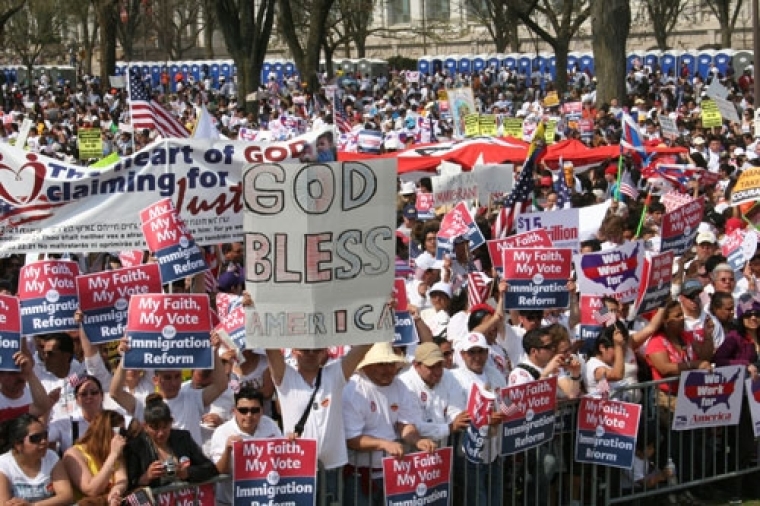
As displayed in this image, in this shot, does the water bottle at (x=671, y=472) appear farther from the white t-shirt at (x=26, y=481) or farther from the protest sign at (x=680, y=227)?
the white t-shirt at (x=26, y=481)

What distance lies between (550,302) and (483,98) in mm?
34070

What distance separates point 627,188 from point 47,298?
35.3ft

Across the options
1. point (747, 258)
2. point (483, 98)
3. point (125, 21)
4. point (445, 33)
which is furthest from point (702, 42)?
point (747, 258)

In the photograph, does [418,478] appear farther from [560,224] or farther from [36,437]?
[560,224]

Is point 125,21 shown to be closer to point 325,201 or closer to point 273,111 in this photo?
point 273,111

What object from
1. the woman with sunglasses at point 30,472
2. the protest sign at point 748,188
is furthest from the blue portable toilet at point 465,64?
the woman with sunglasses at point 30,472

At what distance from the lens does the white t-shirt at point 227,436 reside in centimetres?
712

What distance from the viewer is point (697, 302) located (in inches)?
394

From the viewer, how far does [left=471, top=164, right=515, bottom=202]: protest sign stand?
52.3 feet

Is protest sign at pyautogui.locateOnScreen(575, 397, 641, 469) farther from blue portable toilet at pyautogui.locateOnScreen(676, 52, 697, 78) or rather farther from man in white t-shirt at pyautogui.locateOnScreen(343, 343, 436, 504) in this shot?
blue portable toilet at pyautogui.locateOnScreen(676, 52, 697, 78)

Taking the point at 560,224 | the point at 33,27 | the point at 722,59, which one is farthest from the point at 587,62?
the point at 560,224

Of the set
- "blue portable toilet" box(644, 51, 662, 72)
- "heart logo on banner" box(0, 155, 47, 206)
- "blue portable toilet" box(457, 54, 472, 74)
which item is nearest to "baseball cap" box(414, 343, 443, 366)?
"heart logo on banner" box(0, 155, 47, 206)

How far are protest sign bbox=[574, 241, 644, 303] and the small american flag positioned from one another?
0.13 metres

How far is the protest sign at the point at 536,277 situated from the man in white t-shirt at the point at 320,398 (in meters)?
2.17
